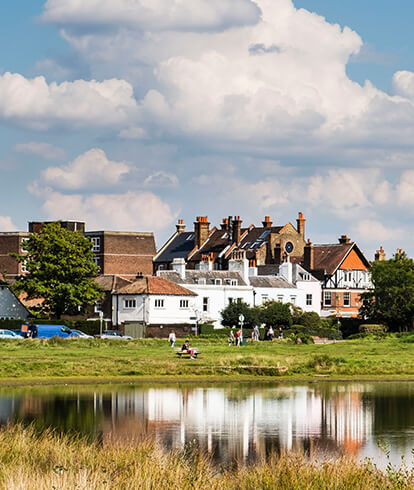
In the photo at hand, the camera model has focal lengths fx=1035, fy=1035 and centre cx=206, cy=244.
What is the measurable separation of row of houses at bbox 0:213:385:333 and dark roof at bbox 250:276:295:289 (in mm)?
115

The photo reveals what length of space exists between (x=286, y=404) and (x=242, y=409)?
9.66 ft

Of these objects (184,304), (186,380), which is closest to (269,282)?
(184,304)

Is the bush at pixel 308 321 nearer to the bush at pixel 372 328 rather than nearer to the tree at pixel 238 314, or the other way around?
the bush at pixel 372 328

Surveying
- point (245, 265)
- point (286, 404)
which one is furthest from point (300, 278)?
point (286, 404)

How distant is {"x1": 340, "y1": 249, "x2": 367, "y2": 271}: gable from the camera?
137863 mm

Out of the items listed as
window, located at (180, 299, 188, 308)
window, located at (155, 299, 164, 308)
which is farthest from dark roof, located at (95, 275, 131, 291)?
window, located at (180, 299, 188, 308)

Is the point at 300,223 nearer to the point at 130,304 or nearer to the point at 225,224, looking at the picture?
the point at 225,224

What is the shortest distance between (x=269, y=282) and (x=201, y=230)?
98.8 ft

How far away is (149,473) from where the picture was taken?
22.1m

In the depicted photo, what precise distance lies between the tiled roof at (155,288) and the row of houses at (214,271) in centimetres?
10

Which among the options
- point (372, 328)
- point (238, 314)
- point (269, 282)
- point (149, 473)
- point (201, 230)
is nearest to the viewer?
point (149, 473)

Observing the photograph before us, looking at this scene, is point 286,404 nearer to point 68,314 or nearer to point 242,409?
point 242,409

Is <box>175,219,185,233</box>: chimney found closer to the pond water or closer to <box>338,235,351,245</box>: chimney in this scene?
<box>338,235,351,245</box>: chimney

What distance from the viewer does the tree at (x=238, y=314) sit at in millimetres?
108188
